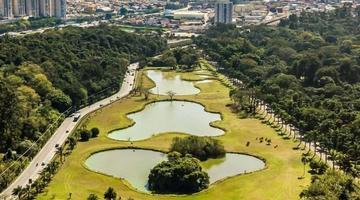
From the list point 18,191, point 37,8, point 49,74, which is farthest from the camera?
point 37,8

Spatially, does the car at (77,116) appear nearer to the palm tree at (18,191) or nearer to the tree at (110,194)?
the palm tree at (18,191)

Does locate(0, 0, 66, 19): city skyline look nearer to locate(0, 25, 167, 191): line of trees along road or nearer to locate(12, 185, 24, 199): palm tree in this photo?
locate(0, 25, 167, 191): line of trees along road

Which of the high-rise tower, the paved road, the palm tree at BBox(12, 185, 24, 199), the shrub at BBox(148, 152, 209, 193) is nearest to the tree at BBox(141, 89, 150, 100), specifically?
the paved road

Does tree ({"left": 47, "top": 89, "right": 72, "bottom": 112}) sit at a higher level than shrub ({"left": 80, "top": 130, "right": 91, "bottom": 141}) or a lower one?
higher

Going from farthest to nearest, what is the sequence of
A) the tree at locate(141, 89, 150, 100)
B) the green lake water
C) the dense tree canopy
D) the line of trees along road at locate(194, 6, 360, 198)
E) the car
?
the tree at locate(141, 89, 150, 100) < the car < the dense tree canopy < the line of trees along road at locate(194, 6, 360, 198) < the green lake water

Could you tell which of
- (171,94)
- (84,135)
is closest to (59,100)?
(84,135)

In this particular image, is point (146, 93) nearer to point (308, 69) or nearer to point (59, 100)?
point (59, 100)
